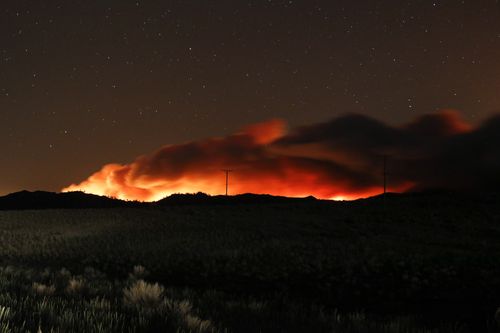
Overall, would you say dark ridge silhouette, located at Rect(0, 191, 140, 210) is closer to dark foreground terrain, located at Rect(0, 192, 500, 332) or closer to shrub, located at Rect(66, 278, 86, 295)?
dark foreground terrain, located at Rect(0, 192, 500, 332)

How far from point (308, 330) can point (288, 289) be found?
6993mm

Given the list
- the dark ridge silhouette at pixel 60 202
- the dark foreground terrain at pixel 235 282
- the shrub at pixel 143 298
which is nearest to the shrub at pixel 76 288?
the dark foreground terrain at pixel 235 282

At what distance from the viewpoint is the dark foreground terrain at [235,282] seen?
6.64 meters

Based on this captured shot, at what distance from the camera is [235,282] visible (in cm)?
1489

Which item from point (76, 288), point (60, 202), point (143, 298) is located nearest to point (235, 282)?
point (76, 288)

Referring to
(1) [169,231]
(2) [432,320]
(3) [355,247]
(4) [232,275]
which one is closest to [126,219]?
(1) [169,231]

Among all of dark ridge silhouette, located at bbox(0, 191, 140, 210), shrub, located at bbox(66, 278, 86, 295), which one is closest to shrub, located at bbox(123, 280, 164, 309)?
shrub, located at bbox(66, 278, 86, 295)

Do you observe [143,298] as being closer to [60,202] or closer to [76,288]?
[76,288]

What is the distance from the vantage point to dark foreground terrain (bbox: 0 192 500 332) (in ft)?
21.8

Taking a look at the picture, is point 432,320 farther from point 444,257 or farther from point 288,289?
point 444,257

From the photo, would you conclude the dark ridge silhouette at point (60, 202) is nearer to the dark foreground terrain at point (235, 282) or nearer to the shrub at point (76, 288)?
the dark foreground terrain at point (235, 282)

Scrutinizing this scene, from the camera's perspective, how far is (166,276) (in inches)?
635

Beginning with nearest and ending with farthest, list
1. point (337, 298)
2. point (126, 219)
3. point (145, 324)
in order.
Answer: point (145, 324) < point (337, 298) < point (126, 219)

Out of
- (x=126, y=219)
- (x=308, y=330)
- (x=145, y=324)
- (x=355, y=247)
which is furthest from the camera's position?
(x=126, y=219)
